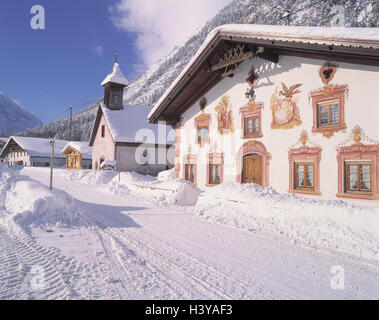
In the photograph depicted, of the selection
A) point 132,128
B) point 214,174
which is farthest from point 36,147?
point 214,174

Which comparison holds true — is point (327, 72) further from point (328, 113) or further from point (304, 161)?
point (304, 161)

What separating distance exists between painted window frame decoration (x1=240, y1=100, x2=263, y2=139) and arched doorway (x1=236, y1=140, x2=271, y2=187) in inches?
12.4

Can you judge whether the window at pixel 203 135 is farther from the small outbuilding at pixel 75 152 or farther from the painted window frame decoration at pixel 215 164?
the small outbuilding at pixel 75 152

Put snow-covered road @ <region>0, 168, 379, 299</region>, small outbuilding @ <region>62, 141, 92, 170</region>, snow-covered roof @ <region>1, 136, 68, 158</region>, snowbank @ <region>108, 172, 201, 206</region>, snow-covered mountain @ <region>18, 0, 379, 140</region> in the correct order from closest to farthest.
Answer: snow-covered road @ <region>0, 168, 379, 299</region>
snowbank @ <region>108, 172, 201, 206</region>
small outbuilding @ <region>62, 141, 92, 170</region>
snow-covered mountain @ <region>18, 0, 379, 140</region>
snow-covered roof @ <region>1, 136, 68, 158</region>

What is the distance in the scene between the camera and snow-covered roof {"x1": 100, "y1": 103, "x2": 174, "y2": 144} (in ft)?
89.0

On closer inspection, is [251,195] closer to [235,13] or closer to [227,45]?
[227,45]

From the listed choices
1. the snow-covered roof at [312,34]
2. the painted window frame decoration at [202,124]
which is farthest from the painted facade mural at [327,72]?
the painted window frame decoration at [202,124]

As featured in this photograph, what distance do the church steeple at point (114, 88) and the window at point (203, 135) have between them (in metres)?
19.2

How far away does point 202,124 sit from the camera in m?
14.6

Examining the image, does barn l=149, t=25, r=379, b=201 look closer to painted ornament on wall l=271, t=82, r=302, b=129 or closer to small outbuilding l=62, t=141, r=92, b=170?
painted ornament on wall l=271, t=82, r=302, b=129

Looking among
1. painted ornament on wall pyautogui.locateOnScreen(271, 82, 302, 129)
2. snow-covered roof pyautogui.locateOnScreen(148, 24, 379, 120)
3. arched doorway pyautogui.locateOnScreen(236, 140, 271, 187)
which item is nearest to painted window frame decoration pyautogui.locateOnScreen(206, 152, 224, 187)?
arched doorway pyautogui.locateOnScreen(236, 140, 271, 187)

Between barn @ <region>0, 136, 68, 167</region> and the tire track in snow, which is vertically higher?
barn @ <region>0, 136, 68, 167</region>

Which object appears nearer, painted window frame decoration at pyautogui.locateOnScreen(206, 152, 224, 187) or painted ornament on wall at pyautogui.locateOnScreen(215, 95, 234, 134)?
painted ornament on wall at pyautogui.locateOnScreen(215, 95, 234, 134)

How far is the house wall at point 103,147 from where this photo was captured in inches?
1070
